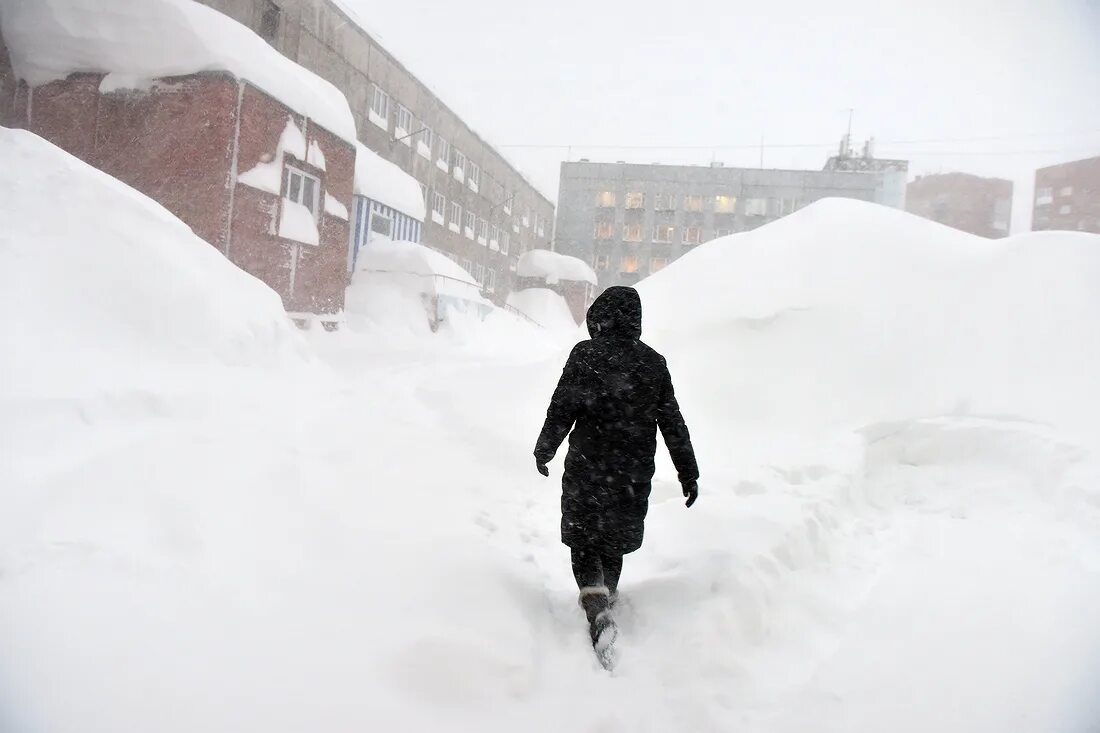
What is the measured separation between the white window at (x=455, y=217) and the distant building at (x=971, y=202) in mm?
35012

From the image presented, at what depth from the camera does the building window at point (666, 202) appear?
132ft

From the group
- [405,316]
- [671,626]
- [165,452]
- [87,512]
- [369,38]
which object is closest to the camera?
[87,512]

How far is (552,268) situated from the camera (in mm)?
31969

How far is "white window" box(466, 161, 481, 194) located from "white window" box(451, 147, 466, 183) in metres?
0.62

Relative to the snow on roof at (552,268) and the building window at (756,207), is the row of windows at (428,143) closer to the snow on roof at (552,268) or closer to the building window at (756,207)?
the snow on roof at (552,268)

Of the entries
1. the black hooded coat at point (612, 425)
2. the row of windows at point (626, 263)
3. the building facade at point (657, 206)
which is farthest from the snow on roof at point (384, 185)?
the row of windows at point (626, 263)

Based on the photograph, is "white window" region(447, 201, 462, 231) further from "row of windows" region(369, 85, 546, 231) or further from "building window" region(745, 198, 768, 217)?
"building window" region(745, 198, 768, 217)

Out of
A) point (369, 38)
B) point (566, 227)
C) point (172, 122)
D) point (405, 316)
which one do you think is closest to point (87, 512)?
point (172, 122)

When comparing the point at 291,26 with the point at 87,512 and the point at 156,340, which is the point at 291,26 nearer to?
the point at 156,340

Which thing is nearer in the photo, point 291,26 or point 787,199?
point 291,26

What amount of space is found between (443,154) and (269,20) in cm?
1084

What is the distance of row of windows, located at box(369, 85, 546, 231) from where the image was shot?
798 inches

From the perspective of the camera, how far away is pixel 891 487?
4.63m

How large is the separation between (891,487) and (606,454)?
3.05m
